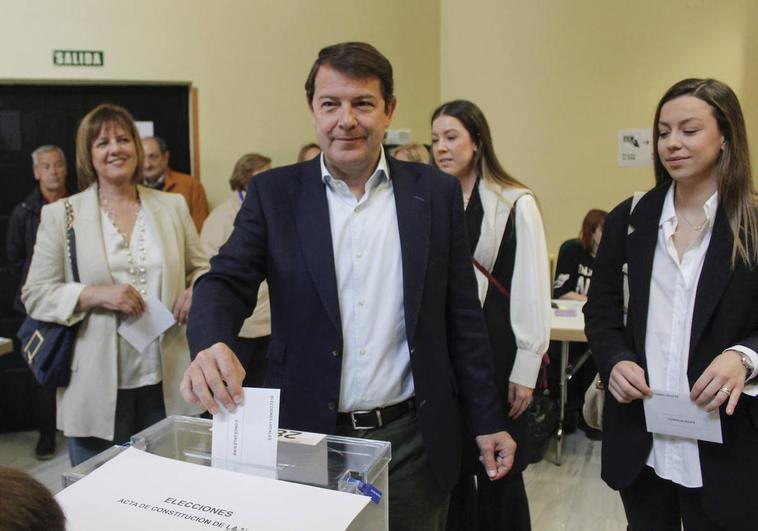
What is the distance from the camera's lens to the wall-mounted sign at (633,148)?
5.68m

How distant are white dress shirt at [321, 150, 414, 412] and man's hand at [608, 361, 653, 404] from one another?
57 centimetres

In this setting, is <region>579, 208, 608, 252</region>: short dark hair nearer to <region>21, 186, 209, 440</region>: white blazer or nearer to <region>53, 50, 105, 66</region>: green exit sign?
<region>21, 186, 209, 440</region>: white blazer

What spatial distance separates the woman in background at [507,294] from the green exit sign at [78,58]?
331 cm

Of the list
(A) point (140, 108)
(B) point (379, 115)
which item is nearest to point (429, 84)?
(A) point (140, 108)

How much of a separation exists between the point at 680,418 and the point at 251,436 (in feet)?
3.65

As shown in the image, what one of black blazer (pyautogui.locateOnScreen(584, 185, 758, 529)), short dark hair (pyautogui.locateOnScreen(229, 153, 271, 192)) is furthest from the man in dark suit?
short dark hair (pyautogui.locateOnScreen(229, 153, 271, 192))

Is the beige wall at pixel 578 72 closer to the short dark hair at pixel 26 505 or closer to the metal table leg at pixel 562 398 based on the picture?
the metal table leg at pixel 562 398

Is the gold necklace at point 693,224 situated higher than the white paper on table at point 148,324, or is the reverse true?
the gold necklace at point 693,224

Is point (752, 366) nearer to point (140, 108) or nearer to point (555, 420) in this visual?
point (555, 420)

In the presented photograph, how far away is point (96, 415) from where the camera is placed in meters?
2.23

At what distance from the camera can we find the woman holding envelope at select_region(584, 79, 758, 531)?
155 centimetres

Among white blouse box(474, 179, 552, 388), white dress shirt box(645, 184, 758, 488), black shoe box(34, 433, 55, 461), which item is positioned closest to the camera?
white dress shirt box(645, 184, 758, 488)

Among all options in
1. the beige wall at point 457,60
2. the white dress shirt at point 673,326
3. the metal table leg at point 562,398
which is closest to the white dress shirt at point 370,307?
the white dress shirt at point 673,326

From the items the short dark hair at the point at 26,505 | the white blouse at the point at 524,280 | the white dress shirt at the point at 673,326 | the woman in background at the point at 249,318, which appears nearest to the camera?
the short dark hair at the point at 26,505
